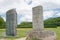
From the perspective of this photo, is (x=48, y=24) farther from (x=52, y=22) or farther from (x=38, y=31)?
(x=38, y=31)

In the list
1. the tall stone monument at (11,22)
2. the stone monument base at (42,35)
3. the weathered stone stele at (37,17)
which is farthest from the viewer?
the tall stone monument at (11,22)

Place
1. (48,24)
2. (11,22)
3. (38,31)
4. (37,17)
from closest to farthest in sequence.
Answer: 1. (38,31)
2. (37,17)
3. (11,22)
4. (48,24)

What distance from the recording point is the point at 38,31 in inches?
469

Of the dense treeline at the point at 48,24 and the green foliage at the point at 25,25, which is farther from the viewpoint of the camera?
the green foliage at the point at 25,25

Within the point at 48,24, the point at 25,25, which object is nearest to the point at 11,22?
the point at 25,25

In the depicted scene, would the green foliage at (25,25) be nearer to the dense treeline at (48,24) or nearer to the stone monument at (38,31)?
the dense treeline at (48,24)

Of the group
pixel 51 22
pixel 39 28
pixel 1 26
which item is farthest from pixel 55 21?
pixel 39 28

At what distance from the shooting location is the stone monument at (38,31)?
38.5 feet

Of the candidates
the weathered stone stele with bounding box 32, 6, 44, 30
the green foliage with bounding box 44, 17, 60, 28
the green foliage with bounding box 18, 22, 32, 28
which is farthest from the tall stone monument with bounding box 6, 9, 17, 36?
the green foliage with bounding box 44, 17, 60, 28

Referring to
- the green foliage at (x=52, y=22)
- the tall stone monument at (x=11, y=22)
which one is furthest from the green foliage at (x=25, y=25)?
the tall stone monument at (x=11, y=22)

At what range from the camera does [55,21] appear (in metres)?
22.3

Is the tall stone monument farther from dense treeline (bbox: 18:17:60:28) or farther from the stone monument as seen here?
dense treeline (bbox: 18:17:60:28)

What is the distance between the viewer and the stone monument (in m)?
11.8

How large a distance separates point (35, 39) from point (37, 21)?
1534mm
